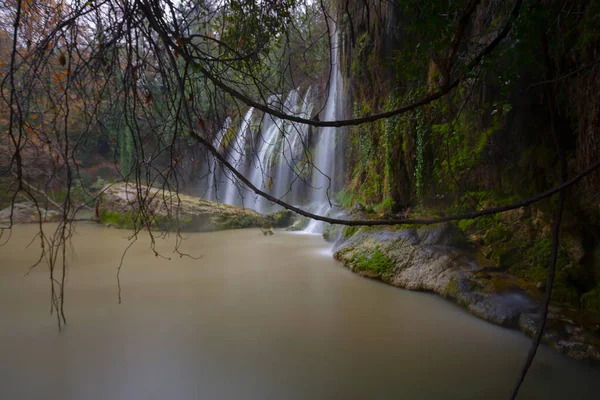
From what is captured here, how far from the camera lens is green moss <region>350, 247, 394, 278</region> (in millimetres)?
3938

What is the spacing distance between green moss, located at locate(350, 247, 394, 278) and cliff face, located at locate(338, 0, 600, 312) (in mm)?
1062

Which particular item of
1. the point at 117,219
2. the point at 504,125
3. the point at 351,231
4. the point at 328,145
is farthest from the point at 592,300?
the point at 117,219

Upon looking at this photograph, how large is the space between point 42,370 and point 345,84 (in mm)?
7378

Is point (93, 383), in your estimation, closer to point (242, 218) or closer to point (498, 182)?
point (498, 182)

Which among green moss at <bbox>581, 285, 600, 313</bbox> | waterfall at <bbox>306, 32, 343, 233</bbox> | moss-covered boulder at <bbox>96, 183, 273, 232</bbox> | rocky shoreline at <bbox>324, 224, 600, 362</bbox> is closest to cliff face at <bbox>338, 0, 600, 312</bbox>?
green moss at <bbox>581, 285, 600, 313</bbox>

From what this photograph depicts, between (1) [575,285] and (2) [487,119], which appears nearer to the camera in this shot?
(1) [575,285]

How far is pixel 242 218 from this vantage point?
8.96 m


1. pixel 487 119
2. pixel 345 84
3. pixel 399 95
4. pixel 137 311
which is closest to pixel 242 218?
pixel 345 84

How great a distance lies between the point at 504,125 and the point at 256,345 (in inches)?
123

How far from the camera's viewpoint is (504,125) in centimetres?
329

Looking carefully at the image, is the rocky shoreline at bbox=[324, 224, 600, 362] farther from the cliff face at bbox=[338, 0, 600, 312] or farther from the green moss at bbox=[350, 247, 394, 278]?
the cliff face at bbox=[338, 0, 600, 312]

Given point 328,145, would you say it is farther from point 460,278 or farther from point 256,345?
point 256,345

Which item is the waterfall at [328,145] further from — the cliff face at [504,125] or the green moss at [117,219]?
the green moss at [117,219]

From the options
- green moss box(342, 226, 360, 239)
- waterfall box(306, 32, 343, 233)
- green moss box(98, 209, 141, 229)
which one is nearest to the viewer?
green moss box(342, 226, 360, 239)
